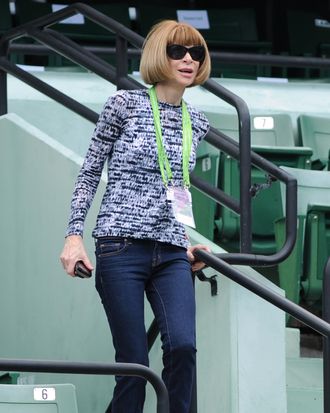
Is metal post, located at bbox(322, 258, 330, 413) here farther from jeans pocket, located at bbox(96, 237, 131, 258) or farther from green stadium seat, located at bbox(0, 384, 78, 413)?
green stadium seat, located at bbox(0, 384, 78, 413)

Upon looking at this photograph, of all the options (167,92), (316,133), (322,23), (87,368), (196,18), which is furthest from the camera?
(322,23)

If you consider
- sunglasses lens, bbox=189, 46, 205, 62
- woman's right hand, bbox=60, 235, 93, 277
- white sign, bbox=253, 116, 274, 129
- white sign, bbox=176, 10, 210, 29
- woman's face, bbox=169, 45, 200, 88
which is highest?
sunglasses lens, bbox=189, 46, 205, 62

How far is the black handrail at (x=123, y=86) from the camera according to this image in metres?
5.38

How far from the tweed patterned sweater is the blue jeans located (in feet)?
0.18

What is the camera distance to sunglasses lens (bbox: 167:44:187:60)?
448cm

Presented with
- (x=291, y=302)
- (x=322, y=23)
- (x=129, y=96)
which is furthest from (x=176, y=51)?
(x=322, y=23)

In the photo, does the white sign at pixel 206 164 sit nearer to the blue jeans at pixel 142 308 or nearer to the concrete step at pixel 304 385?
the concrete step at pixel 304 385

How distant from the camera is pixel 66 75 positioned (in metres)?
8.83

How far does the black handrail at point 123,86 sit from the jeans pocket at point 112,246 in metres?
0.67

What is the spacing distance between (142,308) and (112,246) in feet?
0.72

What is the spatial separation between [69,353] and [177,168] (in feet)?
5.67

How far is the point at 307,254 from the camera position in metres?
6.61

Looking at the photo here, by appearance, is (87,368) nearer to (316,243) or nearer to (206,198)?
(316,243)

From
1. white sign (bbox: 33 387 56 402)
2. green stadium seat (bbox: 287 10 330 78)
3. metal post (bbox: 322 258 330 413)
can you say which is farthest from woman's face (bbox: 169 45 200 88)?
green stadium seat (bbox: 287 10 330 78)
